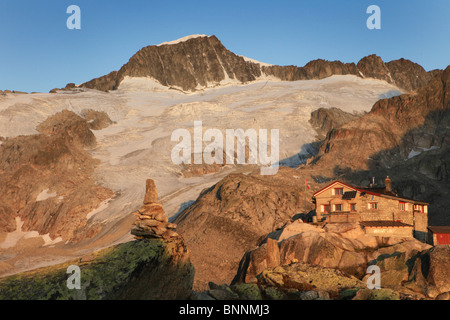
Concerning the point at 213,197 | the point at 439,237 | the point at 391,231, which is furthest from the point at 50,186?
the point at 439,237

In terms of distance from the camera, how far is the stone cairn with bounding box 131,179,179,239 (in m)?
17.6

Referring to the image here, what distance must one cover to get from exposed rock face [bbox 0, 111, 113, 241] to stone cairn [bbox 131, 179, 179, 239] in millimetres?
61602

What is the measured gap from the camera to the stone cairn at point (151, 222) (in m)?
17.6

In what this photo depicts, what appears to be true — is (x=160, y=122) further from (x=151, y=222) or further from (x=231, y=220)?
(x=151, y=222)

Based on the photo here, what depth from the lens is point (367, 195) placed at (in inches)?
1917

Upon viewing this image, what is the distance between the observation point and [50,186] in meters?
94.3

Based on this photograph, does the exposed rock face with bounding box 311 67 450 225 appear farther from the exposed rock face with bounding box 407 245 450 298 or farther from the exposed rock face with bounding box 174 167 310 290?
the exposed rock face with bounding box 407 245 450 298

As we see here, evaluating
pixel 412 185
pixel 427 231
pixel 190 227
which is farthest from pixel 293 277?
pixel 412 185

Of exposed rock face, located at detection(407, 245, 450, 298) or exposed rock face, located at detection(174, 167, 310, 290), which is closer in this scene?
exposed rock face, located at detection(407, 245, 450, 298)

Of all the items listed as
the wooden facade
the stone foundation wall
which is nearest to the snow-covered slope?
the wooden facade

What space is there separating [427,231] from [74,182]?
75075mm

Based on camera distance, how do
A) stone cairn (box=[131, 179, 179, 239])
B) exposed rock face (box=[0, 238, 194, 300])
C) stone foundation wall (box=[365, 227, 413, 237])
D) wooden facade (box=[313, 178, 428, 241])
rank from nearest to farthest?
1. exposed rock face (box=[0, 238, 194, 300])
2. stone cairn (box=[131, 179, 179, 239])
3. stone foundation wall (box=[365, 227, 413, 237])
4. wooden facade (box=[313, 178, 428, 241])

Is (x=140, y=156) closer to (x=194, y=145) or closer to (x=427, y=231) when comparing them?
(x=194, y=145)

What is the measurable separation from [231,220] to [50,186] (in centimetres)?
5293
